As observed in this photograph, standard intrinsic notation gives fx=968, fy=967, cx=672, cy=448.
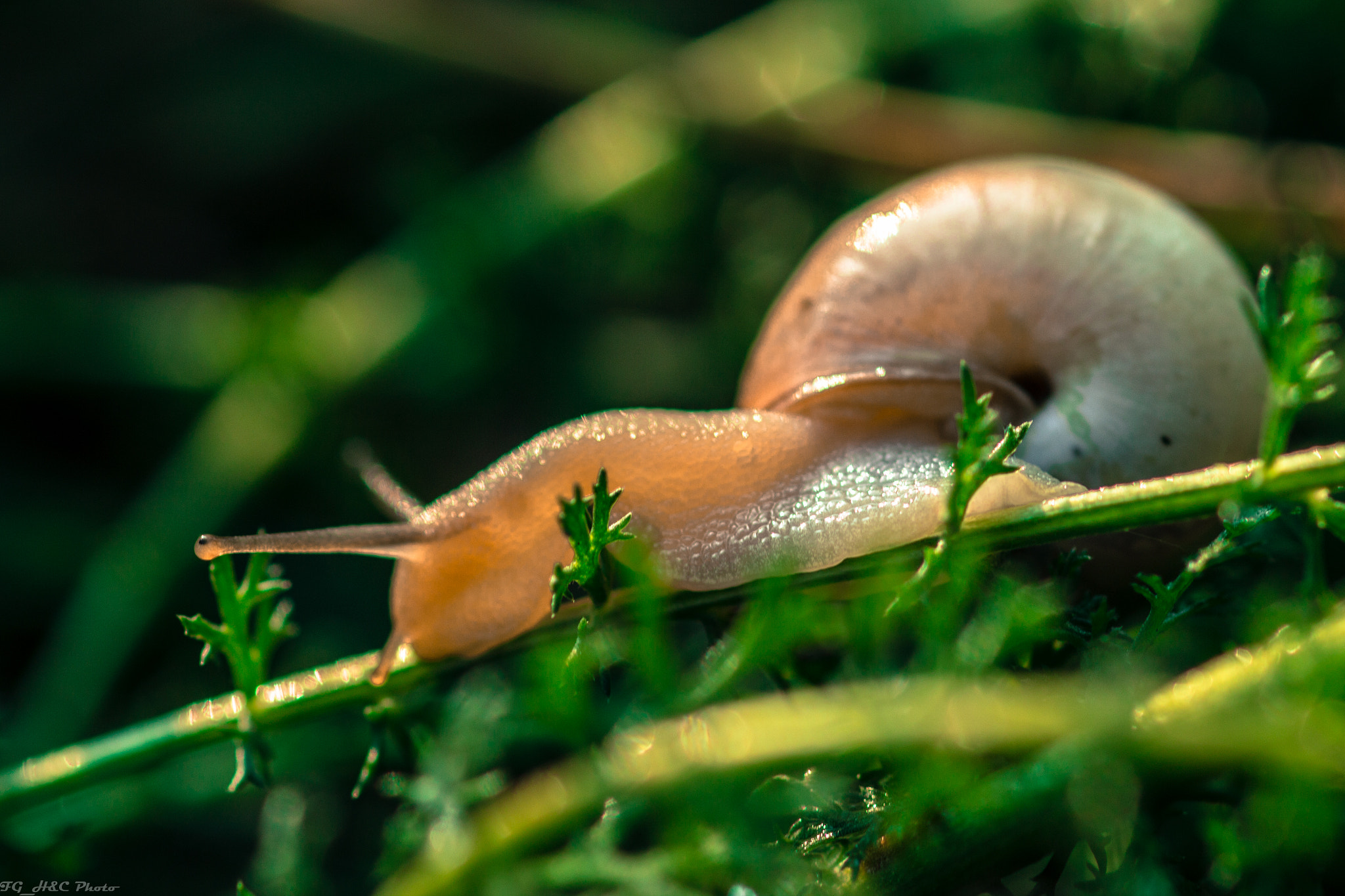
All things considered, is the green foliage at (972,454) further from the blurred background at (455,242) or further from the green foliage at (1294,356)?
the blurred background at (455,242)

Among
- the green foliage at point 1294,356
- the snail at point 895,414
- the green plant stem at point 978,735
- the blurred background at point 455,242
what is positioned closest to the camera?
the green plant stem at point 978,735

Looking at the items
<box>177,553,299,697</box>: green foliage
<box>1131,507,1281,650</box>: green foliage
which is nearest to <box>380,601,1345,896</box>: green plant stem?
<box>1131,507,1281,650</box>: green foliage

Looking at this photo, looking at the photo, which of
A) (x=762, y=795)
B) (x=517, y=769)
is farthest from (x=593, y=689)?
(x=762, y=795)

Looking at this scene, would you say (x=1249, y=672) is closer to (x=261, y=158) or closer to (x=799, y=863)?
(x=799, y=863)

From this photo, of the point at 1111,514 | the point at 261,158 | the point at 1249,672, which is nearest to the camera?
the point at 1249,672

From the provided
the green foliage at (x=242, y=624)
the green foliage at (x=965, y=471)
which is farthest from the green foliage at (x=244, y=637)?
the green foliage at (x=965, y=471)

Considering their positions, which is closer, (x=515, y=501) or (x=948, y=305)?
(x=515, y=501)
